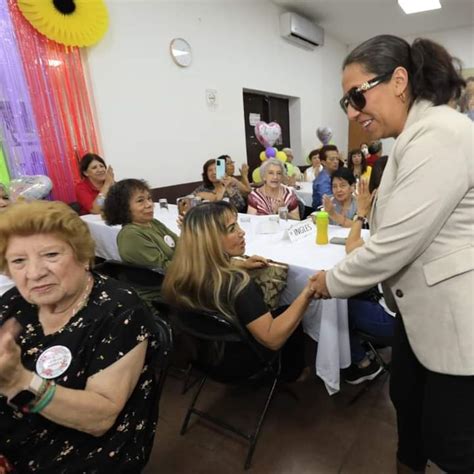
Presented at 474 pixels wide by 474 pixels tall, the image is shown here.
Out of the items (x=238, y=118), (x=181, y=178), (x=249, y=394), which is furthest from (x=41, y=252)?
(x=238, y=118)

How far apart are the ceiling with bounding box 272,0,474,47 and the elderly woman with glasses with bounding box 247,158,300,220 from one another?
4083 mm

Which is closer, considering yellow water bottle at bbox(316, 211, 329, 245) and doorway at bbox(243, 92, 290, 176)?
yellow water bottle at bbox(316, 211, 329, 245)

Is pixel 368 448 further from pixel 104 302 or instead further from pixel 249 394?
pixel 104 302

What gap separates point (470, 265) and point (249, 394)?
1388 millimetres

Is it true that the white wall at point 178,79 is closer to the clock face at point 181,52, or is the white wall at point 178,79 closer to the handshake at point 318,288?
the clock face at point 181,52

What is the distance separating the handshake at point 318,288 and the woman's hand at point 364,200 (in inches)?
33.1

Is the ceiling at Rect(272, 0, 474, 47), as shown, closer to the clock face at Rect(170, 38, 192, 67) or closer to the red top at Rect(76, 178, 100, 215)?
the clock face at Rect(170, 38, 192, 67)

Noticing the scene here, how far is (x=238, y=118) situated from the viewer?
17.0 ft

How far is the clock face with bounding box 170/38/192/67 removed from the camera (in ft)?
13.5

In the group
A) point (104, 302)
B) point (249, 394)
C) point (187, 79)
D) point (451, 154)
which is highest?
point (187, 79)

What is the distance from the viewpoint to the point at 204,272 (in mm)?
1229

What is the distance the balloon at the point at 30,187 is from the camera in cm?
272

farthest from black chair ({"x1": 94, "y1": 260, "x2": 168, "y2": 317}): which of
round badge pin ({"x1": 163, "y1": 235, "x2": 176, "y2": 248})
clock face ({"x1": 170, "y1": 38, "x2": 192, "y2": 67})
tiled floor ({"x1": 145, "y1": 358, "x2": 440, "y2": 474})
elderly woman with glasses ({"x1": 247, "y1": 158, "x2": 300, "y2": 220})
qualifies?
clock face ({"x1": 170, "y1": 38, "x2": 192, "y2": 67})

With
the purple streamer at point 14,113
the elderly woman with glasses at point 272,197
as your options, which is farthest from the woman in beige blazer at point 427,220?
the purple streamer at point 14,113
